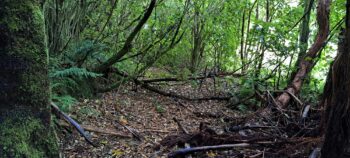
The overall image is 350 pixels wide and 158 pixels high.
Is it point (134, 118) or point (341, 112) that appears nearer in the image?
point (341, 112)

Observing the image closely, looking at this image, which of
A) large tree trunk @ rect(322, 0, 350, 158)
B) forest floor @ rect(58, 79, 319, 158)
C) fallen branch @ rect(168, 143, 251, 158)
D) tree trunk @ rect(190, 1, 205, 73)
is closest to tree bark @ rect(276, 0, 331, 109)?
forest floor @ rect(58, 79, 319, 158)

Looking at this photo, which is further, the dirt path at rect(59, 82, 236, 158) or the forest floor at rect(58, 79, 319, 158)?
the dirt path at rect(59, 82, 236, 158)

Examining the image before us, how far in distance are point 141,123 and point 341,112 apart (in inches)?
153

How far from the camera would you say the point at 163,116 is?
6.04 m

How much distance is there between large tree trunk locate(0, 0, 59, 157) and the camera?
6.73 ft

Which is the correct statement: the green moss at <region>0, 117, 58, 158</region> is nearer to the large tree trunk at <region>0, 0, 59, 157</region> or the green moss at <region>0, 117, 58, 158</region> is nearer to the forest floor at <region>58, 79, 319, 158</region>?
the large tree trunk at <region>0, 0, 59, 157</region>

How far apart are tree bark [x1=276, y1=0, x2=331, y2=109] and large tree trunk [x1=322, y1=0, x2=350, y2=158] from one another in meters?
3.59

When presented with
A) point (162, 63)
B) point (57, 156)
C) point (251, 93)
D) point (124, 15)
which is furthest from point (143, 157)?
point (162, 63)

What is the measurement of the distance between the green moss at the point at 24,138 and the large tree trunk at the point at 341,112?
2.14 m

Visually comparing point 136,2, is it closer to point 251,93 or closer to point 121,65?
point 121,65

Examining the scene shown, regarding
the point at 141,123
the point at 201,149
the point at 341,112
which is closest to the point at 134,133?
the point at 141,123

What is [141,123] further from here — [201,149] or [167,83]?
[167,83]

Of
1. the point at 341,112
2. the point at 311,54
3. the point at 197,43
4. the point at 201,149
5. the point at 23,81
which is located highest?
the point at 197,43

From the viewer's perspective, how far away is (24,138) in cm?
214
